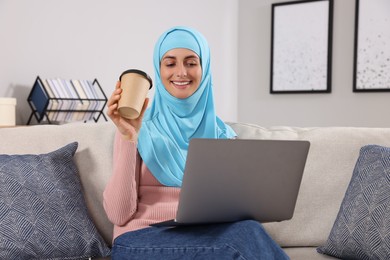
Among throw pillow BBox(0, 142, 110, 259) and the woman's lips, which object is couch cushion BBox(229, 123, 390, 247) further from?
throw pillow BBox(0, 142, 110, 259)

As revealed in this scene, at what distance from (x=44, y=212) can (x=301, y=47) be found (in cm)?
320

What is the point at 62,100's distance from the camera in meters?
3.03

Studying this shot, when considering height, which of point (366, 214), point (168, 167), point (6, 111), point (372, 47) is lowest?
point (366, 214)

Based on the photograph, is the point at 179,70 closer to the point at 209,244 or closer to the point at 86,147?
the point at 86,147

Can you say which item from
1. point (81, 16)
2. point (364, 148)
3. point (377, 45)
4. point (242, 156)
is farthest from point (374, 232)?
point (377, 45)

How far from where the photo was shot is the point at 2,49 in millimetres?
3008

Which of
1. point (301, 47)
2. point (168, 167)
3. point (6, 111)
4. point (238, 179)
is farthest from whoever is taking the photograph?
point (301, 47)

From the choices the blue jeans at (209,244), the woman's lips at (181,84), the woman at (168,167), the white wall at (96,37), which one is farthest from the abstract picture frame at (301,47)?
the blue jeans at (209,244)

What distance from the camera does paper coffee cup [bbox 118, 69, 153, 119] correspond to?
1.43m

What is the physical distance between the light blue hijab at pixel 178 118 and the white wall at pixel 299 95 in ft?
8.10

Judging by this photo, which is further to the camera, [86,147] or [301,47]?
[301,47]

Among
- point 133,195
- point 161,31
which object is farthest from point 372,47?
point 133,195

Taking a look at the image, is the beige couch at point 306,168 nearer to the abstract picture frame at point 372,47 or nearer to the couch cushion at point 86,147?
the couch cushion at point 86,147

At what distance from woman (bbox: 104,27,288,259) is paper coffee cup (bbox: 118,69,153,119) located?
1.5 inches
